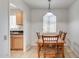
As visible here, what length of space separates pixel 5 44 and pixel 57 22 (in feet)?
22.4

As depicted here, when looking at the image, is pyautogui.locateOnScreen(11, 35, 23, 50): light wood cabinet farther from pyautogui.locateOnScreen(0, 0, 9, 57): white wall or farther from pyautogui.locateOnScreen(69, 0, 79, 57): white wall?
pyautogui.locateOnScreen(0, 0, 9, 57): white wall

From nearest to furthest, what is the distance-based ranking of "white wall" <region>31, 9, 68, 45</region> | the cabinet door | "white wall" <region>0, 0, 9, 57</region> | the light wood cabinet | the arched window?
1. "white wall" <region>0, 0, 9, 57</region>
2. the light wood cabinet
3. the cabinet door
4. "white wall" <region>31, 9, 68, 45</region>
5. the arched window

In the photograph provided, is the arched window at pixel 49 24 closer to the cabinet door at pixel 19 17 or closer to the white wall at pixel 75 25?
the cabinet door at pixel 19 17

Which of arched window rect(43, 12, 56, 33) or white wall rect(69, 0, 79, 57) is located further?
arched window rect(43, 12, 56, 33)

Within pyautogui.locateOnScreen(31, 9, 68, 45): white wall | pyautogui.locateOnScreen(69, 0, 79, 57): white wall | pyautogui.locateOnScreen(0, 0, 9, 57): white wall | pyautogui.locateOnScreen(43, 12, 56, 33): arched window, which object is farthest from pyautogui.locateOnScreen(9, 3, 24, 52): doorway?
pyautogui.locateOnScreen(0, 0, 9, 57): white wall

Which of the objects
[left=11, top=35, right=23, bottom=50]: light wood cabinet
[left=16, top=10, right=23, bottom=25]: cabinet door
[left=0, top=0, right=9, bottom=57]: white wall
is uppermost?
[left=16, top=10, right=23, bottom=25]: cabinet door

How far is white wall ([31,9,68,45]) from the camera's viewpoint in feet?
33.2

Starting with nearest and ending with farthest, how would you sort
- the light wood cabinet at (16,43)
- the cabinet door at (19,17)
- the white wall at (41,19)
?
the light wood cabinet at (16,43), the cabinet door at (19,17), the white wall at (41,19)

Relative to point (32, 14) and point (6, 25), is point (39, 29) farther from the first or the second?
point (6, 25)

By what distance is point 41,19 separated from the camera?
33.6ft

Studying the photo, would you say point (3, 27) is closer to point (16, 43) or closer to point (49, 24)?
point (16, 43)

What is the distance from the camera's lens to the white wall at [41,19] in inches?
399

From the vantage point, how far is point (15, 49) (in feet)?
27.5

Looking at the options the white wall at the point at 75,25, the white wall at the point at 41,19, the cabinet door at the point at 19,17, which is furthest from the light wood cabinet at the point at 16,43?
the white wall at the point at 75,25
